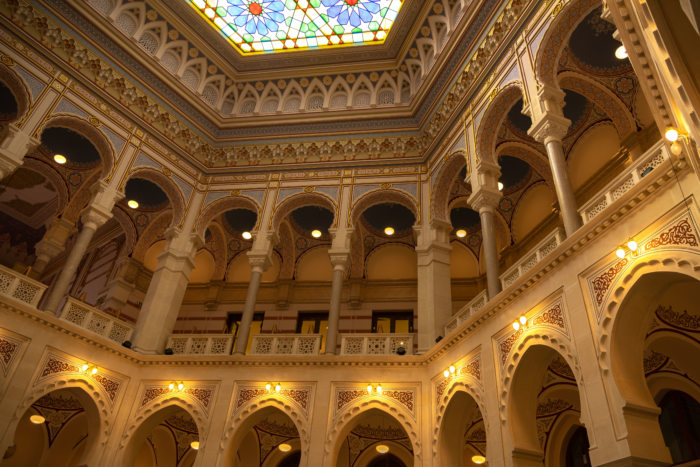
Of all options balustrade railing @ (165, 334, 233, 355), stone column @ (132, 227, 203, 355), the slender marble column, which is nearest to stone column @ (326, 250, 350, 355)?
balustrade railing @ (165, 334, 233, 355)

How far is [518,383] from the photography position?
8.62 meters

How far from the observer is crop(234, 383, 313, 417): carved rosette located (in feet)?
38.3

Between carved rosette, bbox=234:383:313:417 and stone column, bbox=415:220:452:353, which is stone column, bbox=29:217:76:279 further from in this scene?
stone column, bbox=415:220:452:353

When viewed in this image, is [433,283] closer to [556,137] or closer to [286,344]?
[286,344]

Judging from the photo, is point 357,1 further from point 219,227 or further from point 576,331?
point 576,331

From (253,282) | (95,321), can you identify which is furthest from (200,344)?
(95,321)

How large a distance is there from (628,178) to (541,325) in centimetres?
251

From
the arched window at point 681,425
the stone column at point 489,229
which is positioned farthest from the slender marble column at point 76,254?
the arched window at point 681,425

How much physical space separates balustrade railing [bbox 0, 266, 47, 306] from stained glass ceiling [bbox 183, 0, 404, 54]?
8.64 m

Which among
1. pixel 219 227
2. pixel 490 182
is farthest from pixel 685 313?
pixel 219 227

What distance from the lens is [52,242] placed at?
15664 millimetres

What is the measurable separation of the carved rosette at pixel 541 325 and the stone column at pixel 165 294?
27.6 ft

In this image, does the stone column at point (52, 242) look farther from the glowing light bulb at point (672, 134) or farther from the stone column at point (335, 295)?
the glowing light bulb at point (672, 134)

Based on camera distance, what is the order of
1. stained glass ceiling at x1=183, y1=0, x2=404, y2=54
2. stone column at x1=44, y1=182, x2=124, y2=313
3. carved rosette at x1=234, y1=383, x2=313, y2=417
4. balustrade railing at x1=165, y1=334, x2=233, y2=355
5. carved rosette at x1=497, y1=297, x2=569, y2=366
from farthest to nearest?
stained glass ceiling at x1=183, y1=0, x2=404, y2=54 → balustrade railing at x1=165, y1=334, x2=233, y2=355 → stone column at x1=44, y1=182, x2=124, y2=313 → carved rosette at x1=234, y1=383, x2=313, y2=417 → carved rosette at x1=497, y1=297, x2=569, y2=366
